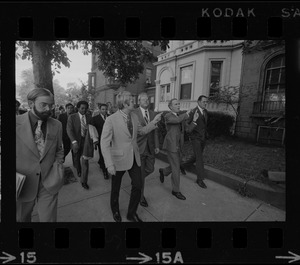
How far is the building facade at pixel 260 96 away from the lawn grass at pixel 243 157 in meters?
0.34

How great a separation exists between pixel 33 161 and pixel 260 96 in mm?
5987

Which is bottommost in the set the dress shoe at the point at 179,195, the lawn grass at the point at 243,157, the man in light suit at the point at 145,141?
the dress shoe at the point at 179,195

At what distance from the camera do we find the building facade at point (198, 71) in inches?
193

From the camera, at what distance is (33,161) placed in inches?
81.0

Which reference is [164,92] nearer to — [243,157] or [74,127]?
[243,157]

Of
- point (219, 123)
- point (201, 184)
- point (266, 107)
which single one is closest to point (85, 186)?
point (201, 184)

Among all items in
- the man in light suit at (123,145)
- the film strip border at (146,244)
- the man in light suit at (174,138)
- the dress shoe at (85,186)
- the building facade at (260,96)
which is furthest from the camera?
the building facade at (260,96)

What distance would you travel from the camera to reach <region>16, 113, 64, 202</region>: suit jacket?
2027 millimetres

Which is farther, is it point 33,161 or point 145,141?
point 145,141

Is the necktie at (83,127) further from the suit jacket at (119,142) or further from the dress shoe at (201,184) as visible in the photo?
the dress shoe at (201,184)

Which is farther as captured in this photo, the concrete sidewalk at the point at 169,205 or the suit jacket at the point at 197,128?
the suit jacket at the point at 197,128

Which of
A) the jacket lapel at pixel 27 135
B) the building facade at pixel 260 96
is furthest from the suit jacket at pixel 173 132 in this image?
the building facade at pixel 260 96
